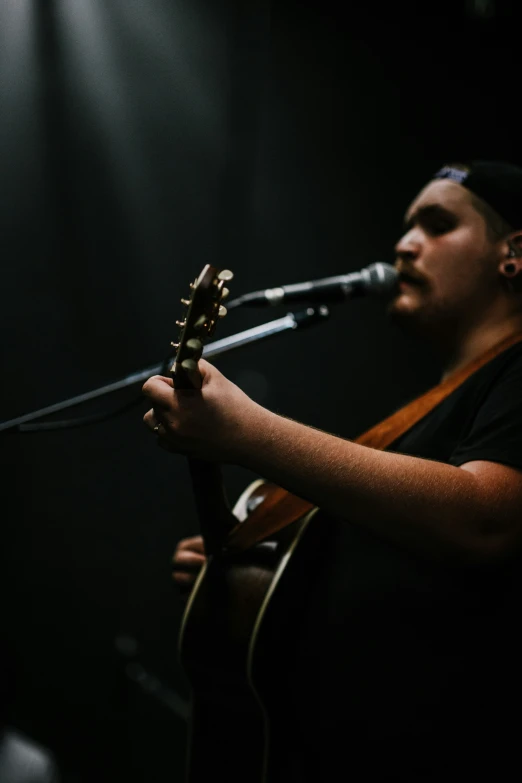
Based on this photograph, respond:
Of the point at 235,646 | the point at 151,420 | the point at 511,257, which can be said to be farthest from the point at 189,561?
the point at 511,257

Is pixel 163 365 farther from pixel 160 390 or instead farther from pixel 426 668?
pixel 426 668

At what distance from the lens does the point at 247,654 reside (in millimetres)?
1304

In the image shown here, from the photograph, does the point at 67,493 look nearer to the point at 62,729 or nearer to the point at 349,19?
the point at 62,729

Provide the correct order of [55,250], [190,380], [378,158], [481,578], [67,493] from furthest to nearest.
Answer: [378,158] < [67,493] < [55,250] < [481,578] < [190,380]

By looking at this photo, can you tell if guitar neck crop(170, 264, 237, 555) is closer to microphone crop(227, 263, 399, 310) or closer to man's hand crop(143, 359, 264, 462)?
man's hand crop(143, 359, 264, 462)

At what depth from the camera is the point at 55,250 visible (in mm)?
1706

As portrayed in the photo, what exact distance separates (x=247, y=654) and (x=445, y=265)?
3.48 feet

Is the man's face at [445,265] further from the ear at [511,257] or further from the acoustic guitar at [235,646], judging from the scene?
the acoustic guitar at [235,646]

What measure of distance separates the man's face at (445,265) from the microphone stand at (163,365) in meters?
0.26

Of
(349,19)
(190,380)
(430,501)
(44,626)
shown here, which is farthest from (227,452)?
(349,19)

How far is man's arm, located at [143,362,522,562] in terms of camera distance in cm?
93

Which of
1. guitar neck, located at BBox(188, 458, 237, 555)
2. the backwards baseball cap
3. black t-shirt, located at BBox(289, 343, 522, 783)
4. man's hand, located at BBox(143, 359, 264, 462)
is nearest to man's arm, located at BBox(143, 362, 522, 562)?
man's hand, located at BBox(143, 359, 264, 462)

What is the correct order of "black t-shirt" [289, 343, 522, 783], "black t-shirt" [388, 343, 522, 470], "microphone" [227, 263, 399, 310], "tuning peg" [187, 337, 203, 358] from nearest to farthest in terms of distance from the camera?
"tuning peg" [187, 337, 203, 358], "black t-shirt" [388, 343, 522, 470], "black t-shirt" [289, 343, 522, 783], "microphone" [227, 263, 399, 310]

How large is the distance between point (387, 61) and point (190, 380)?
6.14 feet
